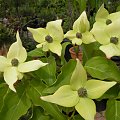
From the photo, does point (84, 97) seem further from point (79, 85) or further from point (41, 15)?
point (41, 15)

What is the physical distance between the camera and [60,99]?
1.62 feet

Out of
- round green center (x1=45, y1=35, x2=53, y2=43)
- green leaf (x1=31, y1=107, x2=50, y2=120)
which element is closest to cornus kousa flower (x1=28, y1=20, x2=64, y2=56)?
round green center (x1=45, y1=35, x2=53, y2=43)

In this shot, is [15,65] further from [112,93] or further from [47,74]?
[112,93]

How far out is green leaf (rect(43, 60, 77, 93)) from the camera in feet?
1.71

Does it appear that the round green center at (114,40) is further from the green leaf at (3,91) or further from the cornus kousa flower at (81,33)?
the green leaf at (3,91)

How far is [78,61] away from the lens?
0.49 meters

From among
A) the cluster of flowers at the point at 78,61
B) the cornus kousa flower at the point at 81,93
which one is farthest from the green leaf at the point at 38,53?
the cornus kousa flower at the point at 81,93

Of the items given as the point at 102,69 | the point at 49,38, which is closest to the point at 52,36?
the point at 49,38

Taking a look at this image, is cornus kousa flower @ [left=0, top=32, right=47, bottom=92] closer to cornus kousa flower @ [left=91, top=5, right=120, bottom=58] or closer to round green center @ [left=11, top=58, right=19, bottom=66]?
round green center @ [left=11, top=58, right=19, bottom=66]

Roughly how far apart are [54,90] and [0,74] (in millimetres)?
98

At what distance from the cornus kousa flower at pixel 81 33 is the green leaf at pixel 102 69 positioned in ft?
0.14

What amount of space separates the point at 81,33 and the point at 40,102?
0.15 meters

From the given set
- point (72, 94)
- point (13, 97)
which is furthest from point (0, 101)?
point (72, 94)

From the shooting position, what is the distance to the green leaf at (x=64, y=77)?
0.52 m
